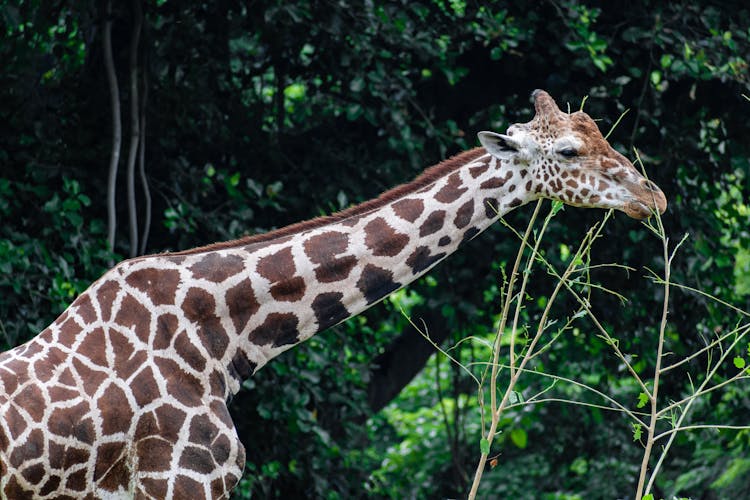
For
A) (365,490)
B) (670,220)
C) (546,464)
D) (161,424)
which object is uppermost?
(161,424)

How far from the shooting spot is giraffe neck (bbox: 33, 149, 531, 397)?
16.1 ft

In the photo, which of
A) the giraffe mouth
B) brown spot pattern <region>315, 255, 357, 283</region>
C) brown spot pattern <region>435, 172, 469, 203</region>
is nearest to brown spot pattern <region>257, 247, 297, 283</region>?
brown spot pattern <region>315, 255, 357, 283</region>

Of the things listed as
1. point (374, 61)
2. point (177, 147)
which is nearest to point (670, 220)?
point (374, 61)

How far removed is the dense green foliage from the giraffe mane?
2486 millimetres

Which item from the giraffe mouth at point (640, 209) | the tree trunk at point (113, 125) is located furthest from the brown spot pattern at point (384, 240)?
the tree trunk at point (113, 125)

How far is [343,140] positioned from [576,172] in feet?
14.0

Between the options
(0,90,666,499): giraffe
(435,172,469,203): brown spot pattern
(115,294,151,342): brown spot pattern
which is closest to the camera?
(0,90,666,499): giraffe

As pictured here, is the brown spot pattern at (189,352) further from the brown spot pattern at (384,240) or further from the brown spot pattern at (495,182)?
the brown spot pattern at (495,182)

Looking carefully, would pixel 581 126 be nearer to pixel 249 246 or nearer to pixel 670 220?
pixel 249 246

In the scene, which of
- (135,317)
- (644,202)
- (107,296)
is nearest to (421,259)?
(644,202)

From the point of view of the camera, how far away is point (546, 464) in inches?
489

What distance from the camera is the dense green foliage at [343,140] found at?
7.90m

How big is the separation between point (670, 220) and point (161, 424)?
5256 mm

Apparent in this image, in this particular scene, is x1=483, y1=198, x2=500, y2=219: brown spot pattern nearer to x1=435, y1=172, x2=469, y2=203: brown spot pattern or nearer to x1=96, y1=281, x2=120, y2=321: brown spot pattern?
x1=435, y1=172, x2=469, y2=203: brown spot pattern
